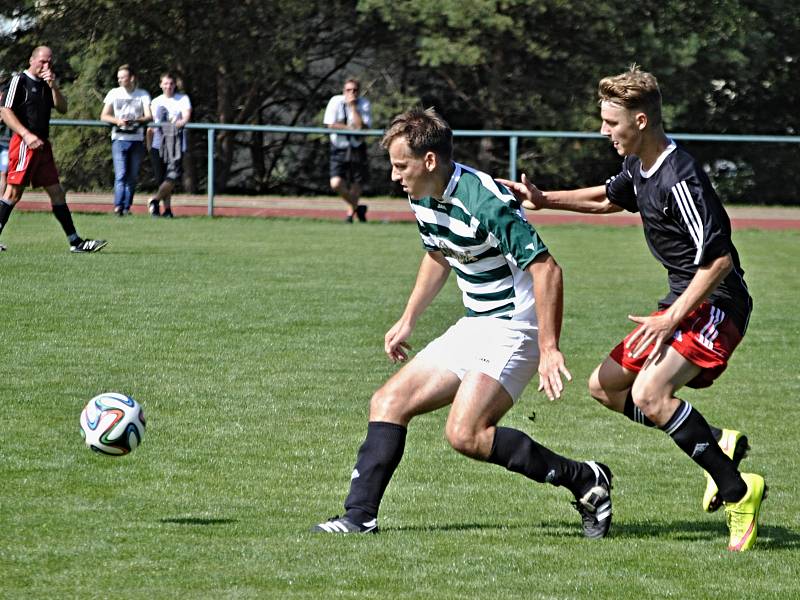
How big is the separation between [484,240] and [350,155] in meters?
15.7

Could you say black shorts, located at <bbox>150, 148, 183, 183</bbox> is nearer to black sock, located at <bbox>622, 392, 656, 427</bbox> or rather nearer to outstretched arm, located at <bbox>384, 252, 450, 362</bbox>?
outstretched arm, located at <bbox>384, 252, 450, 362</bbox>

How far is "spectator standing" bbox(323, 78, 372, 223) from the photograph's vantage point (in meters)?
21.1

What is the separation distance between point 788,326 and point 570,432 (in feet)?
15.5

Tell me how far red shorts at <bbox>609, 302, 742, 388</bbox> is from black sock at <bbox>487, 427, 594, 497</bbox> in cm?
52

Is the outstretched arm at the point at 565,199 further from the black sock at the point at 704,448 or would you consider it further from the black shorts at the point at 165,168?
the black shorts at the point at 165,168

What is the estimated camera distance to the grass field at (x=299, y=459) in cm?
507

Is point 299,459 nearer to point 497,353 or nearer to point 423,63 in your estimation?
point 497,353

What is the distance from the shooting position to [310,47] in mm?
28531

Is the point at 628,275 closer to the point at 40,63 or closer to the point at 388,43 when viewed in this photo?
the point at 40,63

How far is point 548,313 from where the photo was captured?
17.6 ft

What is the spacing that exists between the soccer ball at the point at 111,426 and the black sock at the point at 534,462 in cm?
155

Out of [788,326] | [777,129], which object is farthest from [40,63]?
[777,129]

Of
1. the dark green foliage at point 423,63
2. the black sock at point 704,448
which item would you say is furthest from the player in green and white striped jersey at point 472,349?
the dark green foliage at point 423,63

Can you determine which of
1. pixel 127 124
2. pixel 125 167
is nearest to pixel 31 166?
pixel 127 124
